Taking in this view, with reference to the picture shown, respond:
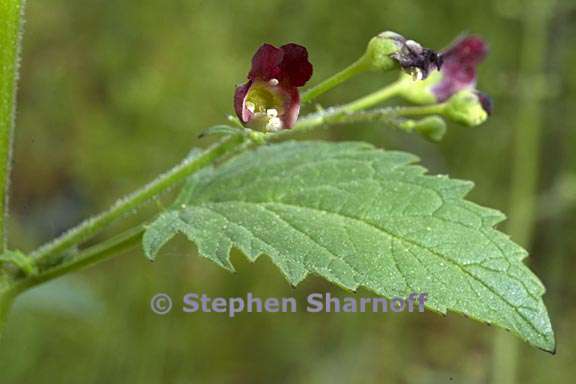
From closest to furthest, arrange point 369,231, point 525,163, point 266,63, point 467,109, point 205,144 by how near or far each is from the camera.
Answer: point 369,231 < point 266,63 < point 467,109 < point 525,163 < point 205,144

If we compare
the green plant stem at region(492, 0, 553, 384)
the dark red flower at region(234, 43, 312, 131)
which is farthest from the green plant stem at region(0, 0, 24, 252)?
the green plant stem at region(492, 0, 553, 384)

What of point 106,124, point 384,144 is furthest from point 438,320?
point 106,124

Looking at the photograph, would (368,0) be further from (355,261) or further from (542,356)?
(355,261)

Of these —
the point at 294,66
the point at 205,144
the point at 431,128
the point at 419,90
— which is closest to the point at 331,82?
the point at 294,66

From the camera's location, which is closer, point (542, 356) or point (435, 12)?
point (542, 356)

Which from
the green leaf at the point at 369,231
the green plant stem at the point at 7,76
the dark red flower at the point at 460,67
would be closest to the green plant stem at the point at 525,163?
the dark red flower at the point at 460,67

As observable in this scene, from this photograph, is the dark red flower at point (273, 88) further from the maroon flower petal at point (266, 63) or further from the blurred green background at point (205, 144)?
the blurred green background at point (205, 144)

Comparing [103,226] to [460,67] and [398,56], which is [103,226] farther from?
[460,67]
